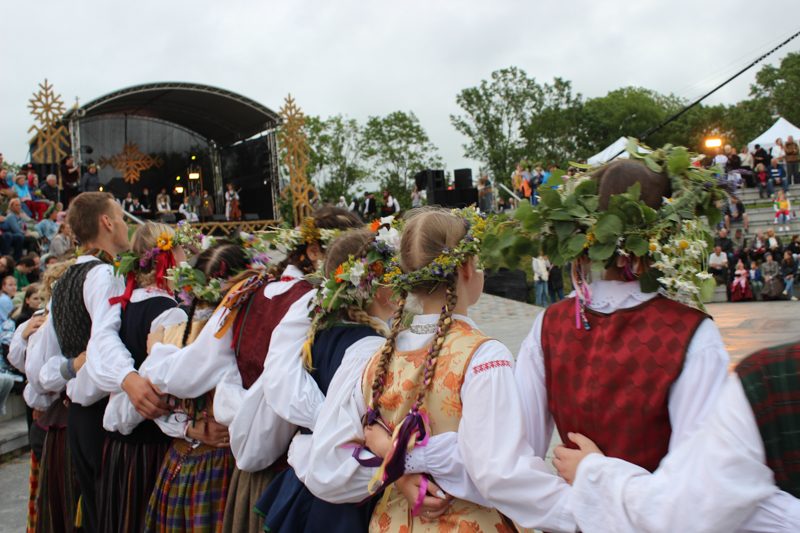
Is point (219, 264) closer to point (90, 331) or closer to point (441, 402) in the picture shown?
point (90, 331)

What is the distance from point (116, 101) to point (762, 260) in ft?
59.6

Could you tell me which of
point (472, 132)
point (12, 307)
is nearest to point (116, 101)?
point (12, 307)

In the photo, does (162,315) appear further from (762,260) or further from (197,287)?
(762,260)

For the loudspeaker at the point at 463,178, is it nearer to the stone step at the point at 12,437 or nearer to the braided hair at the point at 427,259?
the stone step at the point at 12,437

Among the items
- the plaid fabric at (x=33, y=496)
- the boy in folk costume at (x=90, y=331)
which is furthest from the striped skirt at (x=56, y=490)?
the boy in folk costume at (x=90, y=331)

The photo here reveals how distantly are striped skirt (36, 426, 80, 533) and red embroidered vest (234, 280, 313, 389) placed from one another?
1.95 m

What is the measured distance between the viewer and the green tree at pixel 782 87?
52.2 m

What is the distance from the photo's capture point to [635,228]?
5.79ft

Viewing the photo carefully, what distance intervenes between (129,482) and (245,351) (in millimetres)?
1264

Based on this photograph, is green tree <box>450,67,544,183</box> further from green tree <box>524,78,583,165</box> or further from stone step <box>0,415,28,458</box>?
stone step <box>0,415,28,458</box>

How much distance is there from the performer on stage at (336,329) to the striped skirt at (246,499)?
271mm

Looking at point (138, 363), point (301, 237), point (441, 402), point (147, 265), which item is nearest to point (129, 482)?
point (138, 363)

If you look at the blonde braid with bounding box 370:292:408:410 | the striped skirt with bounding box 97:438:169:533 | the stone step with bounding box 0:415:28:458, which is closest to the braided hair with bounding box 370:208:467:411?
the blonde braid with bounding box 370:292:408:410

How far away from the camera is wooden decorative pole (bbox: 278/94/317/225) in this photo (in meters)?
21.6
